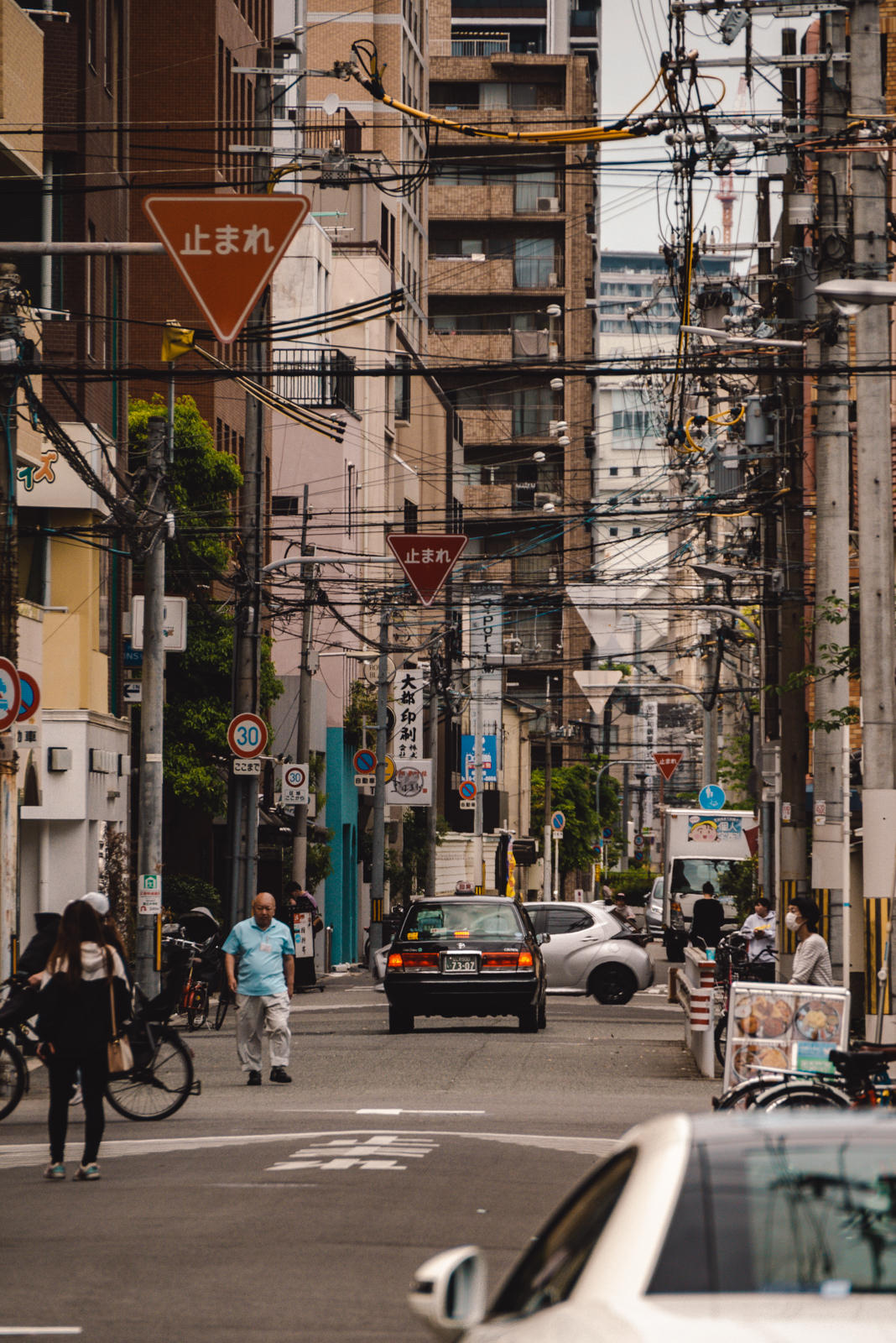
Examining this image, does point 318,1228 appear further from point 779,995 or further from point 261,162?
point 261,162

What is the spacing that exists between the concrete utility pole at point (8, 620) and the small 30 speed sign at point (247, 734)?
11013 mm

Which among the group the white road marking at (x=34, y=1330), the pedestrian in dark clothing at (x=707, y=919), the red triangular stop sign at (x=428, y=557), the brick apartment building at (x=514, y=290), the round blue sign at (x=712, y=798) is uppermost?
the brick apartment building at (x=514, y=290)

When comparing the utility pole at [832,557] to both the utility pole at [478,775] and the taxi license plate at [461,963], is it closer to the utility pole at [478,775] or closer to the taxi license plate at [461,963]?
the taxi license plate at [461,963]

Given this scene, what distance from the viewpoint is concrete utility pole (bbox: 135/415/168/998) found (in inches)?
1174

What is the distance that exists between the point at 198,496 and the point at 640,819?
478 ft

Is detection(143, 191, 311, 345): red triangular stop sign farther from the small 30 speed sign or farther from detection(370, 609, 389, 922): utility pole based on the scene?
detection(370, 609, 389, 922): utility pole

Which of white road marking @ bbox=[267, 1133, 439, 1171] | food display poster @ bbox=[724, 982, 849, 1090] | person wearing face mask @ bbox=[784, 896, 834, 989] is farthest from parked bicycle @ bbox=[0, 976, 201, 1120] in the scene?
person wearing face mask @ bbox=[784, 896, 834, 989]

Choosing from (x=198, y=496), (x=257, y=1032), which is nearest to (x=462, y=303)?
(x=198, y=496)

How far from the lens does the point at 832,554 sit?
2462 cm

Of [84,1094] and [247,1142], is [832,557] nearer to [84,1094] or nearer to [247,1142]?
[247,1142]

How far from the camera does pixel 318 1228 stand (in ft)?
39.1

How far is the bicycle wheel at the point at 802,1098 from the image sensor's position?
1338 centimetres

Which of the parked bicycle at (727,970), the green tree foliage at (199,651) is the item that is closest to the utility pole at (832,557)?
the parked bicycle at (727,970)

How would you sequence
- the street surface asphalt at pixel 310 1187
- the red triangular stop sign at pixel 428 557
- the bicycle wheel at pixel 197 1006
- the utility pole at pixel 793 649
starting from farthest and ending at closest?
1. the red triangular stop sign at pixel 428 557
2. the bicycle wheel at pixel 197 1006
3. the utility pole at pixel 793 649
4. the street surface asphalt at pixel 310 1187
